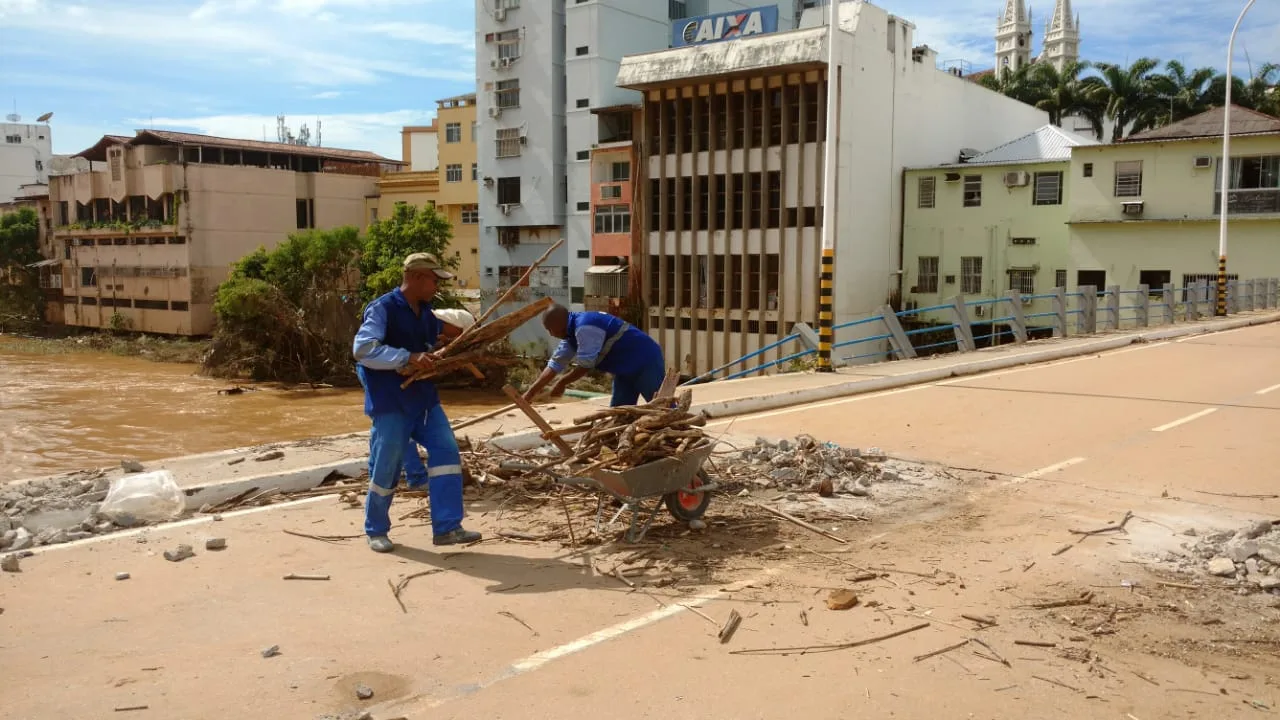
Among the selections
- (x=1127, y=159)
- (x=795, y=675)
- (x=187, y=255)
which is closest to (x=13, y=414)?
(x=187, y=255)

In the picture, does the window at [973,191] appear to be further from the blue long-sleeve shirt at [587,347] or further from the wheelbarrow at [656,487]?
the wheelbarrow at [656,487]

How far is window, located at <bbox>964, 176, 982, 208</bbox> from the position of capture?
3981 cm

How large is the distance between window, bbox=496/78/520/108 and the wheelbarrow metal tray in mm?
49237

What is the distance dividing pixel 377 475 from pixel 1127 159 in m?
38.0

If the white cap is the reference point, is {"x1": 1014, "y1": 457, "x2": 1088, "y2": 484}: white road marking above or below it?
below

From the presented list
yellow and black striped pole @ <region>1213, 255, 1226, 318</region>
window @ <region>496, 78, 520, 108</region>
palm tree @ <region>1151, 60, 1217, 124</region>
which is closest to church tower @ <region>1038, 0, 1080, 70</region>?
palm tree @ <region>1151, 60, 1217, 124</region>

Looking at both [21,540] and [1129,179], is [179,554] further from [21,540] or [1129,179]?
[1129,179]

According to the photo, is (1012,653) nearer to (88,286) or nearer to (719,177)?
(719,177)

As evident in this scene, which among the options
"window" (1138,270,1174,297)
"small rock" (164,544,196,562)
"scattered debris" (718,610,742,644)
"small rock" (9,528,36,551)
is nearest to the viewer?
"scattered debris" (718,610,742,644)

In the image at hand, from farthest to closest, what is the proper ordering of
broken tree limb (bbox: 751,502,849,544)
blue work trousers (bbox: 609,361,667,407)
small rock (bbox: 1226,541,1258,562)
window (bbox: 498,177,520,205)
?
1. window (bbox: 498,177,520,205)
2. blue work trousers (bbox: 609,361,667,407)
3. broken tree limb (bbox: 751,502,849,544)
4. small rock (bbox: 1226,541,1258,562)

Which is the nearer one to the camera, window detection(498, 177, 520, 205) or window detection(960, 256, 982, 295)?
window detection(960, 256, 982, 295)

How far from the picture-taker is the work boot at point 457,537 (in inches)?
240

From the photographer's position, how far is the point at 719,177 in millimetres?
43094

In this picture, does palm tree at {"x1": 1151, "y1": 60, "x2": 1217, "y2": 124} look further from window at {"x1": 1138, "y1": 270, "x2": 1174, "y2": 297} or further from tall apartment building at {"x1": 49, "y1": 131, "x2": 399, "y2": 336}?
tall apartment building at {"x1": 49, "y1": 131, "x2": 399, "y2": 336}
